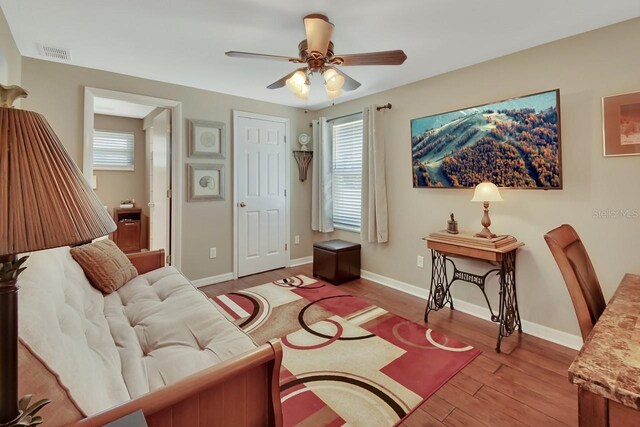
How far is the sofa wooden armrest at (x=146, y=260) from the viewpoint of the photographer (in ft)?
8.52

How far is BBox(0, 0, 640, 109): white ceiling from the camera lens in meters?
1.91

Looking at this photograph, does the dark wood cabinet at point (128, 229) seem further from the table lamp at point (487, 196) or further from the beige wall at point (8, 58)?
the table lamp at point (487, 196)

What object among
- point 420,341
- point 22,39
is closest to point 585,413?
Result: point 420,341

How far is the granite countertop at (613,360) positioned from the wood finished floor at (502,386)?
93 centimetres

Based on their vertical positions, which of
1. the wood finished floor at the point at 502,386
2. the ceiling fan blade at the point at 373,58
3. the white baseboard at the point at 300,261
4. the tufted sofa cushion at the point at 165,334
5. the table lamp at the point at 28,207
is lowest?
the wood finished floor at the point at 502,386

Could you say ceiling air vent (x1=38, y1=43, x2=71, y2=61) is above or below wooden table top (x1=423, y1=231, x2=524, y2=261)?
above

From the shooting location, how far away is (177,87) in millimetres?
3445

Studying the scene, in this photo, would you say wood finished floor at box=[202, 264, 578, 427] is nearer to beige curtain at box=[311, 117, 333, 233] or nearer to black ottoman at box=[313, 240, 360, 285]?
black ottoman at box=[313, 240, 360, 285]

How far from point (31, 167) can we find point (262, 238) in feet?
12.3

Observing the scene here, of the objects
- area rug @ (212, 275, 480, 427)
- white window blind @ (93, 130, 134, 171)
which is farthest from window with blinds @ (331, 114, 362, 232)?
white window blind @ (93, 130, 134, 171)

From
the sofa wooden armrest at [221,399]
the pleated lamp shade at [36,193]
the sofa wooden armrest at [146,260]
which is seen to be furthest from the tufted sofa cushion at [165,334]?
the pleated lamp shade at [36,193]

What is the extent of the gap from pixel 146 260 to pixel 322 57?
7.15ft

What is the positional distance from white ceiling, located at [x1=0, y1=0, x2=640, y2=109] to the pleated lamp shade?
1.77 metres

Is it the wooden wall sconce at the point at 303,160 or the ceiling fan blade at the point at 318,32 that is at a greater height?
the ceiling fan blade at the point at 318,32
